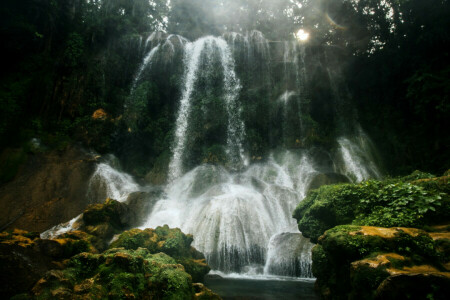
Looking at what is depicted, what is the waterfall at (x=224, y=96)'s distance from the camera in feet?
67.1

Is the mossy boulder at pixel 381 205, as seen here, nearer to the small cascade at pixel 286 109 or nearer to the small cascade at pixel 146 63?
the small cascade at pixel 286 109

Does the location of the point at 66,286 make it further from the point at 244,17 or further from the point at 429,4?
the point at 244,17

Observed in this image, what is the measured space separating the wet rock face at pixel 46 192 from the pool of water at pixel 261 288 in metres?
10.2

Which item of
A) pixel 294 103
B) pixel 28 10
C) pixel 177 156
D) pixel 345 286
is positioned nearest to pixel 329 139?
pixel 294 103

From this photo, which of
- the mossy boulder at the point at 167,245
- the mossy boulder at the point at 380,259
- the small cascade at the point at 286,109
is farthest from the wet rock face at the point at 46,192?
the small cascade at the point at 286,109

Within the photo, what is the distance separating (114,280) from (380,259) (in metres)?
4.29

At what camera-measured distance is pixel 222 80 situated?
23312 mm

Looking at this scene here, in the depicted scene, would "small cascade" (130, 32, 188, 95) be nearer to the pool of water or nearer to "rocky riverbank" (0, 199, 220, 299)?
the pool of water

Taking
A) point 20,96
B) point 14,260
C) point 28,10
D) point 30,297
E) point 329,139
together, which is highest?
point 28,10

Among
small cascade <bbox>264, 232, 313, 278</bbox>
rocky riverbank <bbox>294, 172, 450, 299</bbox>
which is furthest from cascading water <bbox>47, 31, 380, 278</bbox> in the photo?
rocky riverbank <bbox>294, 172, 450, 299</bbox>

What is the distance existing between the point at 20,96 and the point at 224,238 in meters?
18.3

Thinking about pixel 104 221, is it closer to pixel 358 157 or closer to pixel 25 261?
pixel 25 261

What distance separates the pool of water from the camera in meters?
6.64

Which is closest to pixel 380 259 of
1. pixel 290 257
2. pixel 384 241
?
pixel 384 241
